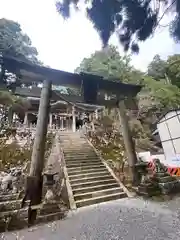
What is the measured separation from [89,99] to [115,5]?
12.6 ft

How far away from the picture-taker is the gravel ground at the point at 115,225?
10.8ft

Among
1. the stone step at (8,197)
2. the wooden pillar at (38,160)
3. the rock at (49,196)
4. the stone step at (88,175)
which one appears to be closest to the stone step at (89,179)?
the stone step at (88,175)

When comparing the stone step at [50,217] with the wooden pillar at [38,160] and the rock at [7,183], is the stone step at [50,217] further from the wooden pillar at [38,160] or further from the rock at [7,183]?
the rock at [7,183]

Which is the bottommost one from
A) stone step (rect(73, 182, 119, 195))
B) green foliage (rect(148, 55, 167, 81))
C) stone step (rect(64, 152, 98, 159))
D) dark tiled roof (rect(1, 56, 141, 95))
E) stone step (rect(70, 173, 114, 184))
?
stone step (rect(73, 182, 119, 195))

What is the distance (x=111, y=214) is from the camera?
4.57m

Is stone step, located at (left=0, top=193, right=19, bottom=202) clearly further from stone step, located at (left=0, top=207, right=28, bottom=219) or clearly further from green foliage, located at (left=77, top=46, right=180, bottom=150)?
green foliage, located at (left=77, top=46, right=180, bottom=150)

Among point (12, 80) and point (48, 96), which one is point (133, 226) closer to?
point (48, 96)

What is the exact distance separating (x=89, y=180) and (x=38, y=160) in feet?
8.91

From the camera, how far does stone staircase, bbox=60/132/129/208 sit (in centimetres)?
617

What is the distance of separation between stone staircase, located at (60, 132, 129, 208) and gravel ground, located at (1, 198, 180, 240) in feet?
3.28

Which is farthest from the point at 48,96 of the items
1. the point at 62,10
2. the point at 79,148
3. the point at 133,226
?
the point at 79,148

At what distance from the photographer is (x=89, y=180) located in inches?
292

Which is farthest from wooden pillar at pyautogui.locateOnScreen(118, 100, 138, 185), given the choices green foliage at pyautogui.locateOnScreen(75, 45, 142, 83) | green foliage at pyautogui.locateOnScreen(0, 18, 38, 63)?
green foliage at pyautogui.locateOnScreen(0, 18, 38, 63)

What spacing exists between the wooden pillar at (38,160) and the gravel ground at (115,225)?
734mm
